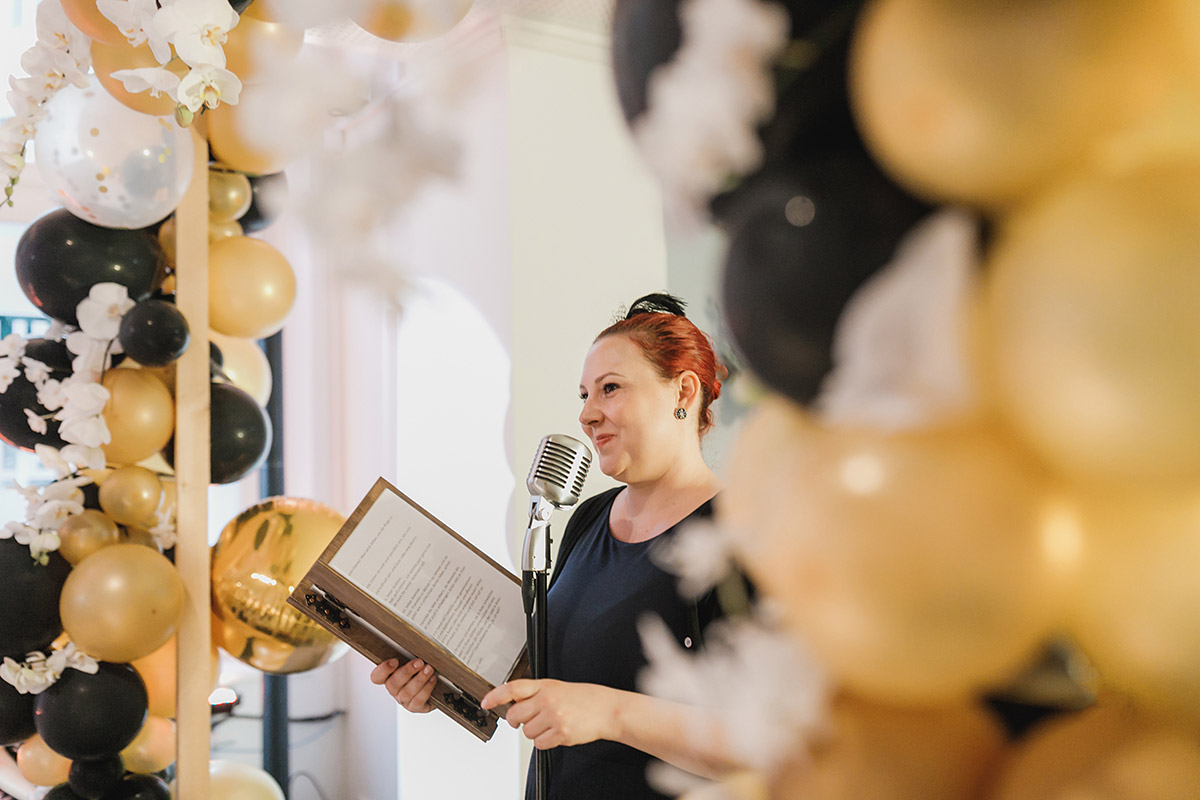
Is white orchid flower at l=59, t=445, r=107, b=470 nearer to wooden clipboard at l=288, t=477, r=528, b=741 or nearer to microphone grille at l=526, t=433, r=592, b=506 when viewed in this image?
wooden clipboard at l=288, t=477, r=528, b=741

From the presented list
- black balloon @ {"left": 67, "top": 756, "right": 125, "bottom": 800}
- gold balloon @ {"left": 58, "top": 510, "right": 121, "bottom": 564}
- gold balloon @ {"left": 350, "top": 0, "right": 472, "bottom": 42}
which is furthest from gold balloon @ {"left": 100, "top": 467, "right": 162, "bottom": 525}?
gold balloon @ {"left": 350, "top": 0, "right": 472, "bottom": 42}

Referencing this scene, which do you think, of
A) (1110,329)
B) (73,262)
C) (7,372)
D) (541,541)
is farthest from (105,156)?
(1110,329)

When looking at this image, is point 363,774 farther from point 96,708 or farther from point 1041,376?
point 1041,376

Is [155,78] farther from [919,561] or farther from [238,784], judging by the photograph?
[238,784]

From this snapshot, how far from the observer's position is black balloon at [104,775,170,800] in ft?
5.86

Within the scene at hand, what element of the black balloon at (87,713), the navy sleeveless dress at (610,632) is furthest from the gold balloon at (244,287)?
the navy sleeveless dress at (610,632)

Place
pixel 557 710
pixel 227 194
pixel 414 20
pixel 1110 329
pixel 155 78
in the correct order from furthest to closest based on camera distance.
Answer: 1. pixel 227 194
2. pixel 557 710
3. pixel 155 78
4. pixel 414 20
5. pixel 1110 329

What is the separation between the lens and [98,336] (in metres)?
1.79

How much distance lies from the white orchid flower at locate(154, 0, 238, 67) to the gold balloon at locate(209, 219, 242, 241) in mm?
1347

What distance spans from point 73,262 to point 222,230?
37cm

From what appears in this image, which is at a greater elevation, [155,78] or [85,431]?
[155,78]

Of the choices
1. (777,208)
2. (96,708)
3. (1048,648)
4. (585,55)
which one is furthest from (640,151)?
(585,55)

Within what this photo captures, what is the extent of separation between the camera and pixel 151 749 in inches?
75.1

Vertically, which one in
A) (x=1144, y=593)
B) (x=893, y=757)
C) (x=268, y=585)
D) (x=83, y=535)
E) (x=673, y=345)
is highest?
(x=1144, y=593)
